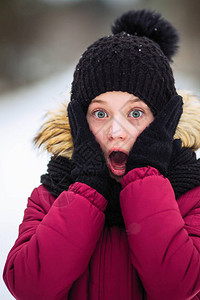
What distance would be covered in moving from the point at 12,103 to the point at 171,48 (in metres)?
3.14

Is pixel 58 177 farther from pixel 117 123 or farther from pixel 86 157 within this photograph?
pixel 117 123

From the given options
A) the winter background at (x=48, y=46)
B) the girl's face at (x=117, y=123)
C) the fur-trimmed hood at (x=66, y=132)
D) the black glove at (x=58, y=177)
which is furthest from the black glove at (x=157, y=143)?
the winter background at (x=48, y=46)

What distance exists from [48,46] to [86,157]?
4.93 m

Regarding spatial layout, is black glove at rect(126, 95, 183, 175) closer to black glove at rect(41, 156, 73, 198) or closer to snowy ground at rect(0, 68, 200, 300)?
black glove at rect(41, 156, 73, 198)

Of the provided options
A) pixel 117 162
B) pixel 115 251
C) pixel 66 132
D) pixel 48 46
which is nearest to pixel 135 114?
pixel 117 162

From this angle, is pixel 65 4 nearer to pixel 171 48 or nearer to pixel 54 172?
pixel 171 48

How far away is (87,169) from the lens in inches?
51.8

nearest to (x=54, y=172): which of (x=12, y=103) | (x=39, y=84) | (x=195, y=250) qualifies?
(x=195, y=250)

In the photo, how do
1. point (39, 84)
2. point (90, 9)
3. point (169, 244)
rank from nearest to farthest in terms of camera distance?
point (169, 244) < point (39, 84) < point (90, 9)

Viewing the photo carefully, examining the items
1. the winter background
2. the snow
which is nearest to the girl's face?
the snow

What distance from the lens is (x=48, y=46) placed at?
5.85 metres

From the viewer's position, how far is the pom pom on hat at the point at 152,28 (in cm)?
174

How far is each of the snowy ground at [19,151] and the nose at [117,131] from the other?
41 centimetres

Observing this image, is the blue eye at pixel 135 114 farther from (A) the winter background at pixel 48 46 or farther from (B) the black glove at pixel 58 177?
(A) the winter background at pixel 48 46
